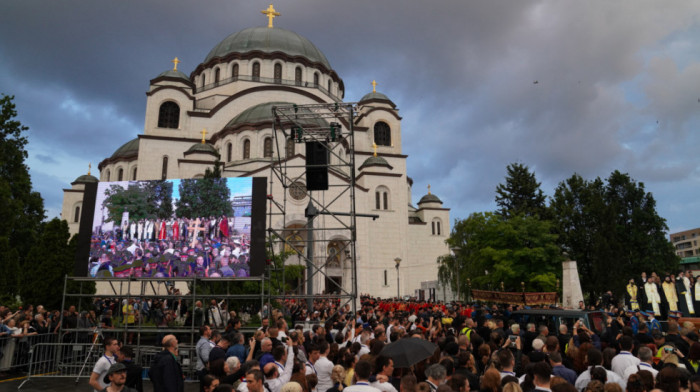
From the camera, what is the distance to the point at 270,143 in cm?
3809

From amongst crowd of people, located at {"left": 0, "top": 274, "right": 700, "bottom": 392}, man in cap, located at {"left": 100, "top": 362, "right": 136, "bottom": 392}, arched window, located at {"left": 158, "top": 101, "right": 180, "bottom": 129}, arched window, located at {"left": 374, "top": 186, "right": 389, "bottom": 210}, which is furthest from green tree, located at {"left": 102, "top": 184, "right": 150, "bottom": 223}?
arched window, located at {"left": 158, "top": 101, "right": 180, "bottom": 129}

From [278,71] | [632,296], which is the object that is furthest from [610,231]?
[278,71]

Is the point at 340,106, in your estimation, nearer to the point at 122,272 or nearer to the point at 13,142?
the point at 122,272

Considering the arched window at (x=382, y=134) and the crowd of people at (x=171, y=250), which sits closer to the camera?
the crowd of people at (x=171, y=250)

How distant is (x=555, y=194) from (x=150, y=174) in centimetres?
3440

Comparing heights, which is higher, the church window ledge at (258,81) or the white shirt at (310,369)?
the church window ledge at (258,81)

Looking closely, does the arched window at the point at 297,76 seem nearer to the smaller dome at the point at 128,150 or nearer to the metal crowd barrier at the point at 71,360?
the smaller dome at the point at 128,150

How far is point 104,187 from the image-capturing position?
524 inches

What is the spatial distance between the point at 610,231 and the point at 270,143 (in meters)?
26.3

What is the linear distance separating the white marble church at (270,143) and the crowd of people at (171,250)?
21.3 meters

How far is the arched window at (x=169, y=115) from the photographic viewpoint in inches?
1677

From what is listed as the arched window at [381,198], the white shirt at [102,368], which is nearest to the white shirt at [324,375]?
the white shirt at [102,368]

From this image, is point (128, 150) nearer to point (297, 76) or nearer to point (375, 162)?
point (297, 76)

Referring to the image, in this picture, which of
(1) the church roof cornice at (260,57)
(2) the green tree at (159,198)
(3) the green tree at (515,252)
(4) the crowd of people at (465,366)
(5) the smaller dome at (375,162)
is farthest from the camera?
(1) the church roof cornice at (260,57)
